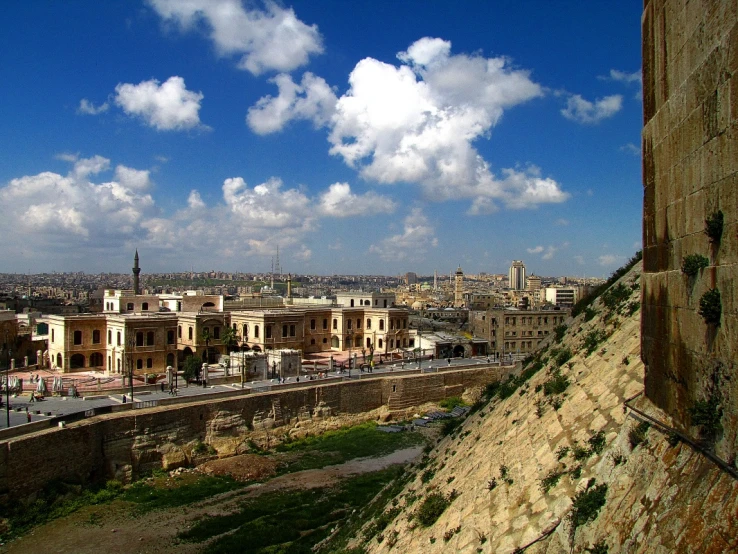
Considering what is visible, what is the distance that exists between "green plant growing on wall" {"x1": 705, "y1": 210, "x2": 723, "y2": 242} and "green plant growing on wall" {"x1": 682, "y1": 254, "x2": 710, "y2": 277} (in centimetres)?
26

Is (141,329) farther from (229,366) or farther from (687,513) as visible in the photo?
(687,513)

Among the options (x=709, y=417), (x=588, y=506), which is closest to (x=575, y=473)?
(x=588, y=506)

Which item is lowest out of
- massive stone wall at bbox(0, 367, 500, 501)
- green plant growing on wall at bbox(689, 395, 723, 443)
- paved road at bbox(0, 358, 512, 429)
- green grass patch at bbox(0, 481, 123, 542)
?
green grass patch at bbox(0, 481, 123, 542)

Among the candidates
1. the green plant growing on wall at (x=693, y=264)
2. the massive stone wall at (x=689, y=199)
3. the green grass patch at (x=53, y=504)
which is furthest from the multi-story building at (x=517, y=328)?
the green plant growing on wall at (x=693, y=264)

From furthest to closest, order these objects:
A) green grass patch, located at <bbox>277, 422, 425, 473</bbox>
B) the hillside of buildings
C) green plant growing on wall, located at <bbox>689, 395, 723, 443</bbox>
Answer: green grass patch, located at <bbox>277, 422, 425, 473</bbox>
the hillside of buildings
green plant growing on wall, located at <bbox>689, 395, 723, 443</bbox>

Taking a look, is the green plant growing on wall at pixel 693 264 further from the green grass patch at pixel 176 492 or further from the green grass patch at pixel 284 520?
the green grass patch at pixel 176 492

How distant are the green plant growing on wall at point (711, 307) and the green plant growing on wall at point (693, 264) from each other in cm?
32

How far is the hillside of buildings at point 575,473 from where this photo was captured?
18.3 feet

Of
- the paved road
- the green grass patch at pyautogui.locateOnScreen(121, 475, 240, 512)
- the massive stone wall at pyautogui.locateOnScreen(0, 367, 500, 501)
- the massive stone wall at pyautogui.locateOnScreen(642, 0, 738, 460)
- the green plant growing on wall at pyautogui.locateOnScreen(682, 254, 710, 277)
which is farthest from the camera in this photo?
the paved road

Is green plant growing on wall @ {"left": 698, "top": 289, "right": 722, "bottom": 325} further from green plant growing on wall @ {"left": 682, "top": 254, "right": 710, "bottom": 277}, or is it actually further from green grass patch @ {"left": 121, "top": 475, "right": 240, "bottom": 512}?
green grass patch @ {"left": 121, "top": 475, "right": 240, "bottom": 512}

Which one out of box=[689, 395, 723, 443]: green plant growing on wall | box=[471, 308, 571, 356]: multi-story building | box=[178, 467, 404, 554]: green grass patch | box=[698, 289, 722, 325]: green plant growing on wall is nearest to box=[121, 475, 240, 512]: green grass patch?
box=[178, 467, 404, 554]: green grass patch

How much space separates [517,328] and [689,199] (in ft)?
A: 160

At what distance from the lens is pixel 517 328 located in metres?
53.6

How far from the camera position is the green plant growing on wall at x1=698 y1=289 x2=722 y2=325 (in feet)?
17.8
